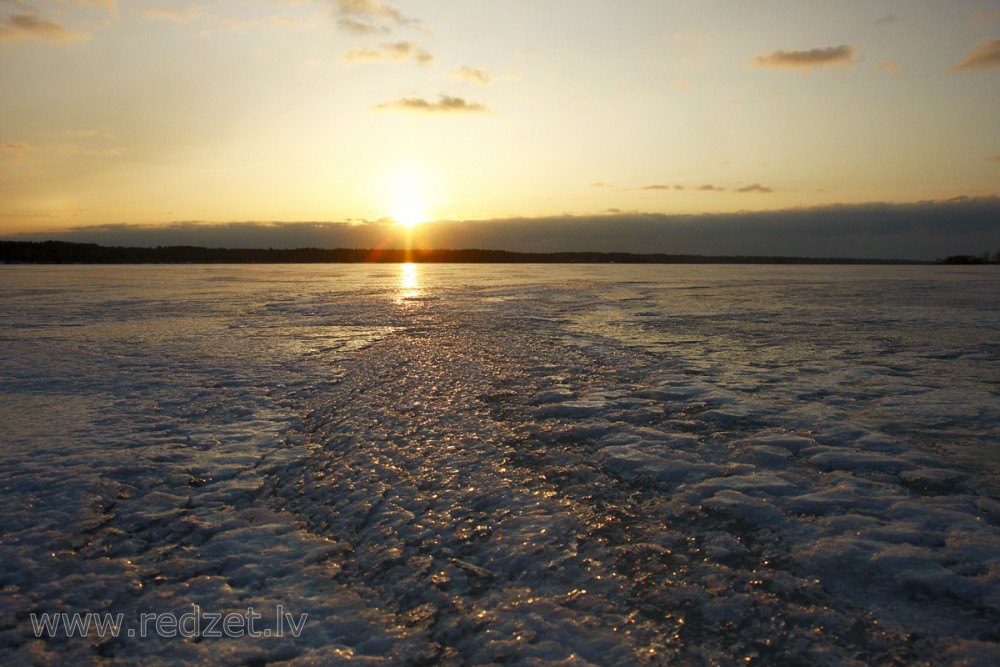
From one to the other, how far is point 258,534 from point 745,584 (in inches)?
91.5

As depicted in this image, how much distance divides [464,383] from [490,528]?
3.27m

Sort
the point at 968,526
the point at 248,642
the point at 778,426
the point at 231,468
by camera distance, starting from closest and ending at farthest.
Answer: the point at 248,642
the point at 968,526
the point at 231,468
the point at 778,426

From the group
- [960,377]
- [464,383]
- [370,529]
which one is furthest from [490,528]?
[960,377]

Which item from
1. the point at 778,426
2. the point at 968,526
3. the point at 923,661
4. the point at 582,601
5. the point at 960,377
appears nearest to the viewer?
the point at 923,661

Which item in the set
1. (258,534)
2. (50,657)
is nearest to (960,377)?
(258,534)

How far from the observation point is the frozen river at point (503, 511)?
7.30 ft

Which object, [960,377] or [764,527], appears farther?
[960,377]

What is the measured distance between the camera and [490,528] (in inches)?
121

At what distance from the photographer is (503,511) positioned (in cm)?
327

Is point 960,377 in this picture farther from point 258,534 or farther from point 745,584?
point 258,534

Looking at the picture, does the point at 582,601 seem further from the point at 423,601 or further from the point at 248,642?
the point at 248,642

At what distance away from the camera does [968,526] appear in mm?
2959

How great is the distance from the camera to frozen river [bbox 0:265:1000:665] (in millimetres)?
2225

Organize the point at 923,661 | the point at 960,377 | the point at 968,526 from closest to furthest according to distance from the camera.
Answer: the point at 923,661 → the point at 968,526 → the point at 960,377
